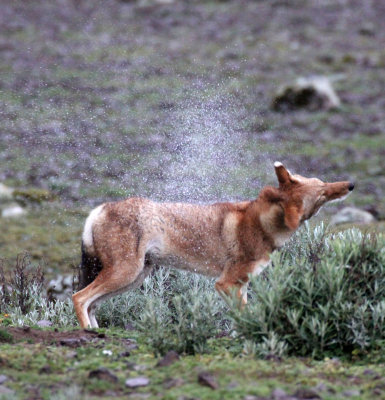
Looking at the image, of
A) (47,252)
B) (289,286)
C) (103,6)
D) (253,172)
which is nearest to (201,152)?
(253,172)

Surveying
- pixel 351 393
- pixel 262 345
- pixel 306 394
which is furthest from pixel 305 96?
pixel 306 394

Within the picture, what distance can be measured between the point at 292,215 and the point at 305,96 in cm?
1231

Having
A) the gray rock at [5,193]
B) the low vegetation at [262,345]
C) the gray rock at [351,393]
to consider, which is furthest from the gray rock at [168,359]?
the gray rock at [5,193]

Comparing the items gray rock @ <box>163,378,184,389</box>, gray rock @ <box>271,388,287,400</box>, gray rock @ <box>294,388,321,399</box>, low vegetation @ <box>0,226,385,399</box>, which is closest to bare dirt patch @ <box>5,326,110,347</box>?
low vegetation @ <box>0,226,385,399</box>

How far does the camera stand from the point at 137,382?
4.58m

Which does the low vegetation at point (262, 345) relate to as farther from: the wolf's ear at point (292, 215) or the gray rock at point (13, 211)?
the gray rock at point (13, 211)

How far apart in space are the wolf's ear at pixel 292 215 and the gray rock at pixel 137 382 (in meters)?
2.35

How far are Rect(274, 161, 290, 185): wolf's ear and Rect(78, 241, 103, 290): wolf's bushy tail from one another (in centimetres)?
179

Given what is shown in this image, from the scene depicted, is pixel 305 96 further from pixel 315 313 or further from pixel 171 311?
pixel 315 313

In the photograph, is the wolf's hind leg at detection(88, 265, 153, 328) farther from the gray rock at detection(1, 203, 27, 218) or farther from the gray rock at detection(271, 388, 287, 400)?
the gray rock at detection(1, 203, 27, 218)

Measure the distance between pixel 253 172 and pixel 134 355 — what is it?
29.1 ft

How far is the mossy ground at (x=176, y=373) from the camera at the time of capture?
14.4ft

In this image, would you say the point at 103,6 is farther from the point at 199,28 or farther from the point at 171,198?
the point at 171,198

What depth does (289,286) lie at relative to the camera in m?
5.50
